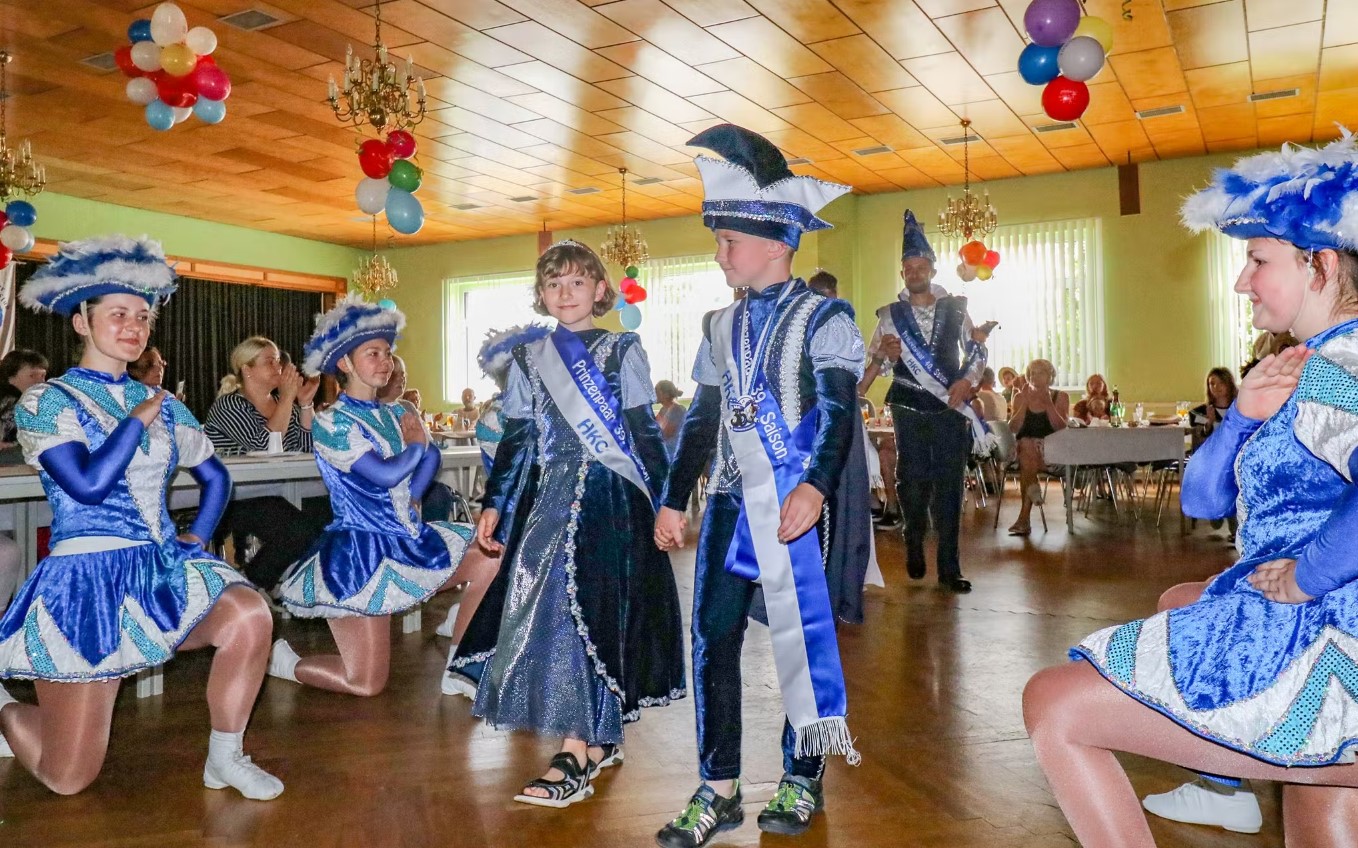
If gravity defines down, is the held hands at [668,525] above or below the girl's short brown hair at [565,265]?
below

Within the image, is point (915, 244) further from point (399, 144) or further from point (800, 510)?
point (800, 510)

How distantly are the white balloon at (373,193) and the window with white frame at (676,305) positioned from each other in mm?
6606

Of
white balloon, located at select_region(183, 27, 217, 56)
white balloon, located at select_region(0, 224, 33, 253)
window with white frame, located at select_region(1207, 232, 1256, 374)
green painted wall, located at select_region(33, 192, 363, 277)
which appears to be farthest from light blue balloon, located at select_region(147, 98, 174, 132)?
window with white frame, located at select_region(1207, 232, 1256, 374)

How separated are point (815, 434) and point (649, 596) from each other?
0.62 meters

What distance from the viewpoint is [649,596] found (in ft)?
8.21

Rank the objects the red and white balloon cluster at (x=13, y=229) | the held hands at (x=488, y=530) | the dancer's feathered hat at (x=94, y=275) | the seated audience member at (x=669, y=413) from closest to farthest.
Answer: the dancer's feathered hat at (x=94, y=275) → the held hands at (x=488, y=530) → the red and white balloon cluster at (x=13, y=229) → the seated audience member at (x=669, y=413)

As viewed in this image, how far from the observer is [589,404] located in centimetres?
246

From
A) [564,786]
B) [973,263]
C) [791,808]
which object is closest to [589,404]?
[564,786]

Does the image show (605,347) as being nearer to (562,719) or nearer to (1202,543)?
(562,719)

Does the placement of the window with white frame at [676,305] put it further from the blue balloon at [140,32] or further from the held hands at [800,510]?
the held hands at [800,510]

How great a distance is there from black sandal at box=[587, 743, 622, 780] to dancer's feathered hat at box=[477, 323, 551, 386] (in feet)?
3.74

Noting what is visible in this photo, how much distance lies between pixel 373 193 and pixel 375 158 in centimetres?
23

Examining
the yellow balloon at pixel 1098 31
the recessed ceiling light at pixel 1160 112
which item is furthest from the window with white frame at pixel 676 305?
the yellow balloon at pixel 1098 31

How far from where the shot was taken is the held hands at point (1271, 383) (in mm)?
1473
